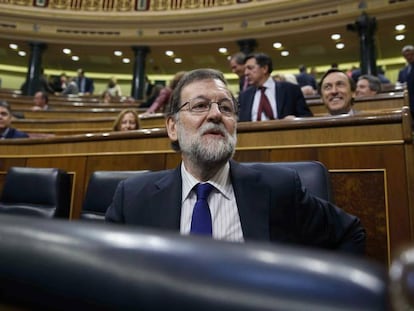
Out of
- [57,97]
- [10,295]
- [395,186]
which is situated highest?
[57,97]

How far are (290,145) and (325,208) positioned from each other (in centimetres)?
75

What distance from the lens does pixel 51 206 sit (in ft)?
5.60

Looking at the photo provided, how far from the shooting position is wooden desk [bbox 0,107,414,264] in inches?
51.1

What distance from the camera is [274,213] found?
90 cm

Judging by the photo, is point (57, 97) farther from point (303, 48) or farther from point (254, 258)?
point (254, 258)

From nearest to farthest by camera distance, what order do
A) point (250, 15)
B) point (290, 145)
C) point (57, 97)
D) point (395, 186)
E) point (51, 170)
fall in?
point (395, 186), point (290, 145), point (51, 170), point (57, 97), point (250, 15)

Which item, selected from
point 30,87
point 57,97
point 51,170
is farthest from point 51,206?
point 30,87

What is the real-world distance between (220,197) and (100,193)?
79 centimetres

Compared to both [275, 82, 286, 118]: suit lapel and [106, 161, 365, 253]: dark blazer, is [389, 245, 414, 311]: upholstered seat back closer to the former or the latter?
[106, 161, 365, 253]: dark blazer

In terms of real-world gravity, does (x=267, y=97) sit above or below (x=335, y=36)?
below

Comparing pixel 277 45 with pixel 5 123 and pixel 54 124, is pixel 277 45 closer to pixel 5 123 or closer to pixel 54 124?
pixel 54 124

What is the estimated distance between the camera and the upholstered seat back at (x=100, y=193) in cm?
154

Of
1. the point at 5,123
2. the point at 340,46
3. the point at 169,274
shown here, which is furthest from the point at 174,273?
the point at 340,46

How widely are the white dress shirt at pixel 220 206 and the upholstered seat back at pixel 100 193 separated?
0.57 metres
